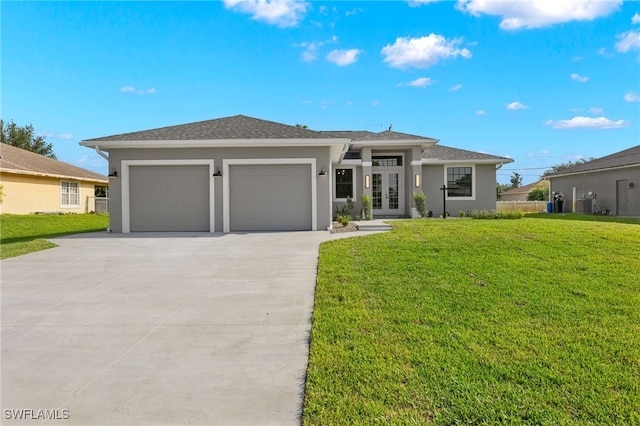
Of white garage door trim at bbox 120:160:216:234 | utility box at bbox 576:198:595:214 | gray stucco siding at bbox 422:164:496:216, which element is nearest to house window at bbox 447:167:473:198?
gray stucco siding at bbox 422:164:496:216

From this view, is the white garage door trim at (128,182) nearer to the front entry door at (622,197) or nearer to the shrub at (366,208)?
the shrub at (366,208)

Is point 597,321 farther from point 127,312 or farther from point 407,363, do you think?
point 127,312

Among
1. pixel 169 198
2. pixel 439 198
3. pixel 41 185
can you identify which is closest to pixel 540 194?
pixel 439 198

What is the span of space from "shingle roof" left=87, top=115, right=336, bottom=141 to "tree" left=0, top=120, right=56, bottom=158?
34.3 meters

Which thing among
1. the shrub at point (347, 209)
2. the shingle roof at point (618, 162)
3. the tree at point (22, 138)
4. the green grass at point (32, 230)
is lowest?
the green grass at point (32, 230)

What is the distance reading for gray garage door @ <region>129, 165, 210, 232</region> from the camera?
1264cm

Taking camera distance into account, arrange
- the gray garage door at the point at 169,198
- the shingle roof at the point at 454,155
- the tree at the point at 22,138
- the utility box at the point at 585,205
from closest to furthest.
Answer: the gray garage door at the point at 169,198
the shingle roof at the point at 454,155
the utility box at the point at 585,205
the tree at the point at 22,138

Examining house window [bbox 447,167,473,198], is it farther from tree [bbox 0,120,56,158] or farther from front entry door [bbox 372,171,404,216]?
tree [bbox 0,120,56,158]

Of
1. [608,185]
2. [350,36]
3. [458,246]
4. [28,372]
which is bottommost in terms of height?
[28,372]

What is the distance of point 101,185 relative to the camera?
2702cm

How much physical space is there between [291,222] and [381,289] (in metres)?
7.53

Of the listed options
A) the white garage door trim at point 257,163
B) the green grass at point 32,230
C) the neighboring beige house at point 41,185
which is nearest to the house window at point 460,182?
the white garage door trim at point 257,163

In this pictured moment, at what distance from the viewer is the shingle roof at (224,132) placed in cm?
1238

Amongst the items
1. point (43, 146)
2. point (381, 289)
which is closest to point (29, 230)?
point (381, 289)
